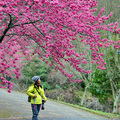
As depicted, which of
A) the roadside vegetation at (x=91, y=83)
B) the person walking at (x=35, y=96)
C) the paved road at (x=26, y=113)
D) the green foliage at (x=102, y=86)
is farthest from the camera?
the green foliage at (x=102, y=86)

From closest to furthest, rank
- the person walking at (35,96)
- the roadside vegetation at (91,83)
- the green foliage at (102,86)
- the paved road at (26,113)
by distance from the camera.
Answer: the person walking at (35,96) < the paved road at (26,113) < the roadside vegetation at (91,83) < the green foliage at (102,86)

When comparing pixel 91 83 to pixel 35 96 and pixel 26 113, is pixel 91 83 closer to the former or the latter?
pixel 26 113

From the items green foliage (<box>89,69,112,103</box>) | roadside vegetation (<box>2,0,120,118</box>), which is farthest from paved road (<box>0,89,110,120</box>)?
green foliage (<box>89,69,112,103</box>)

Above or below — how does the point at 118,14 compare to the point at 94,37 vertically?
above

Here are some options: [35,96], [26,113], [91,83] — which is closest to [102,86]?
[91,83]

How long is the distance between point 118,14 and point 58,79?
12.5m

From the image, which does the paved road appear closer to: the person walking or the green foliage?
the person walking

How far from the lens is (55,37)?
584 cm

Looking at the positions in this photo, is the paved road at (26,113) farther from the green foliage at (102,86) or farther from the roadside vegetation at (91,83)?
the green foliage at (102,86)

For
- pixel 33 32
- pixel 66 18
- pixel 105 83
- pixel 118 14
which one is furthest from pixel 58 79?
pixel 66 18

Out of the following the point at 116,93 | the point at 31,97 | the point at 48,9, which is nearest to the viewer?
the point at 31,97

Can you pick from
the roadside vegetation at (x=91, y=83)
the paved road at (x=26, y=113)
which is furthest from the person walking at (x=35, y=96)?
the roadside vegetation at (x=91, y=83)

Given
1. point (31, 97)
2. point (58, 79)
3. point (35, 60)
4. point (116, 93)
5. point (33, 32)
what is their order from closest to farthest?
point (31, 97) < point (33, 32) < point (116, 93) < point (58, 79) < point (35, 60)

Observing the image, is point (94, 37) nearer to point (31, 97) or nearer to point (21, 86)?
point (31, 97)
